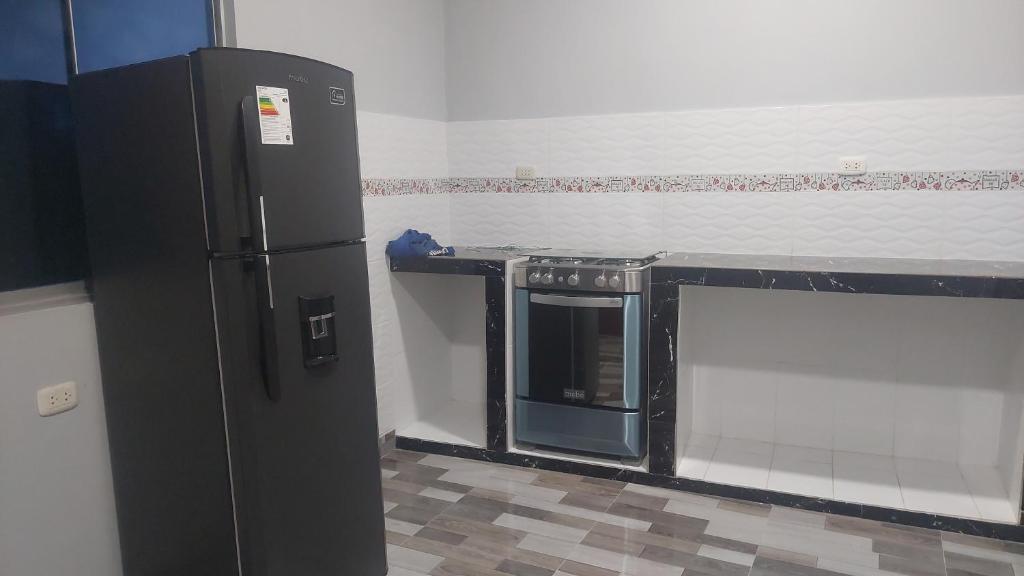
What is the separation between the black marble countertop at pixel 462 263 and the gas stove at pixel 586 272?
95 mm

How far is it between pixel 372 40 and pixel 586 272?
5.04ft

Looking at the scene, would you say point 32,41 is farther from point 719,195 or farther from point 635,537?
point 719,195

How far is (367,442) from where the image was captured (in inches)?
98.3

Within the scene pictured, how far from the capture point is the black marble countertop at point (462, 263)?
3.47 m

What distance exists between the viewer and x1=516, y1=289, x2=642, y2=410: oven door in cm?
324

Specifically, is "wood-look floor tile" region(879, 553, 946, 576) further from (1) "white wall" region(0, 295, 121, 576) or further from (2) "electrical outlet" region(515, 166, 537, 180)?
(1) "white wall" region(0, 295, 121, 576)

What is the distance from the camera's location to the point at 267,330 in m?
2.06

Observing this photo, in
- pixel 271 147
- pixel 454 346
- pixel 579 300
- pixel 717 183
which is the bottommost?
pixel 454 346

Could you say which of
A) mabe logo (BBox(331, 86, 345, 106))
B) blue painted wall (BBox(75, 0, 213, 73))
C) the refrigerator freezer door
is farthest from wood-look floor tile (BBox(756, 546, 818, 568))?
blue painted wall (BBox(75, 0, 213, 73))

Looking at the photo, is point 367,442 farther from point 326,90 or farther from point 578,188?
point 578,188

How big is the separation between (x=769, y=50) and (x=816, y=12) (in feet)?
0.82

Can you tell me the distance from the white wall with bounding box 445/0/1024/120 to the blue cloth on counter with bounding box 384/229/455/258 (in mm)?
866

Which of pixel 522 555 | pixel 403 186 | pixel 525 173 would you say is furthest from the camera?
pixel 525 173

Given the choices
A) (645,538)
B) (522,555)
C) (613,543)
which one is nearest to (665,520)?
(645,538)
